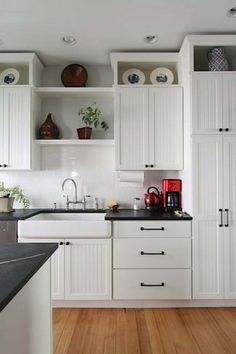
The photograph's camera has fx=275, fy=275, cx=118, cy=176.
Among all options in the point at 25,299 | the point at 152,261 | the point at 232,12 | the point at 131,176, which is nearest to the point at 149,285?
the point at 152,261

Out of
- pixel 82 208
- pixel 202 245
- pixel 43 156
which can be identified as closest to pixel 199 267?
pixel 202 245

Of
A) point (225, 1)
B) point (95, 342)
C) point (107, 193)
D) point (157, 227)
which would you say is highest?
point (225, 1)

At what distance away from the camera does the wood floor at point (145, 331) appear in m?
2.06

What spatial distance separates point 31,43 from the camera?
9.34 feet

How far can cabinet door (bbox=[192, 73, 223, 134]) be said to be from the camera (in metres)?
2.64

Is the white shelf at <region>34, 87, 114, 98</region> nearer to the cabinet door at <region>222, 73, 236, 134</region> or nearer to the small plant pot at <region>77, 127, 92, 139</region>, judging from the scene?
the small plant pot at <region>77, 127, 92, 139</region>

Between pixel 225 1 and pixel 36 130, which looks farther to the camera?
pixel 36 130

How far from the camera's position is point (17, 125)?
2994mm

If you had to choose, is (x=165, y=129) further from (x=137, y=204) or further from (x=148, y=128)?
(x=137, y=204)

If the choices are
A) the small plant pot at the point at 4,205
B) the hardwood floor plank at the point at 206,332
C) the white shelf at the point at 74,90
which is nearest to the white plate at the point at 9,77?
the white shelf at the point at 74,90

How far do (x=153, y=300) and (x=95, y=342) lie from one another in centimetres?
77

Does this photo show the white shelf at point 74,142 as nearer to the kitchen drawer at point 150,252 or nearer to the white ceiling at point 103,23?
the white ceiling at point 103,23

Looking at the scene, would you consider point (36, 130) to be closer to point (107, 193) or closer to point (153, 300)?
point (107, 193)

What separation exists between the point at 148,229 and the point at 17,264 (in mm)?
1635
